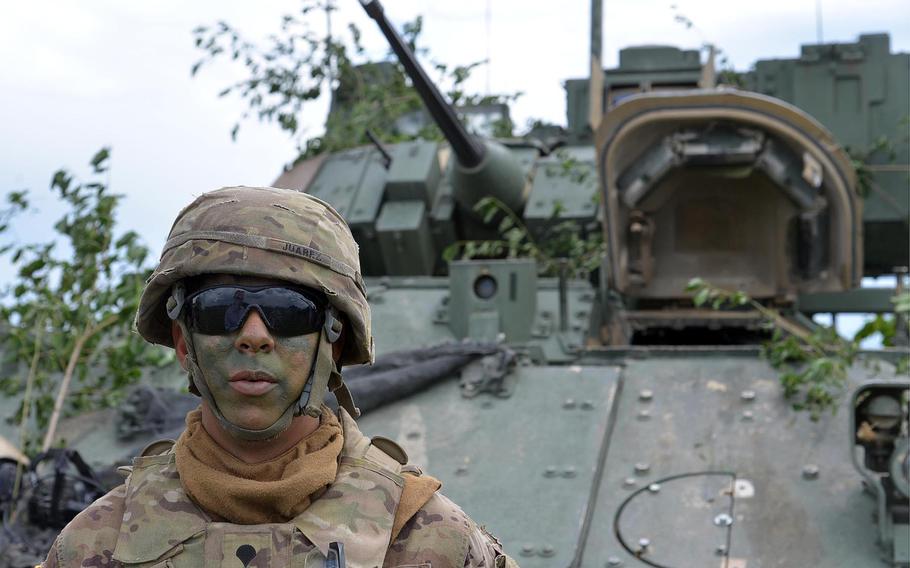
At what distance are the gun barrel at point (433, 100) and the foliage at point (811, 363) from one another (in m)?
A: 1.57

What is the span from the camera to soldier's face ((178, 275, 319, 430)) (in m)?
2.14

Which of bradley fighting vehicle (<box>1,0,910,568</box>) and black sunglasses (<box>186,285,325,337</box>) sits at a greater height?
black sunglasses (<box>186,285,325,337</box>)

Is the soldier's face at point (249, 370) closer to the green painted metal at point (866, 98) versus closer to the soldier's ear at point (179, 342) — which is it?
the soldier's ear at point (179, 342)

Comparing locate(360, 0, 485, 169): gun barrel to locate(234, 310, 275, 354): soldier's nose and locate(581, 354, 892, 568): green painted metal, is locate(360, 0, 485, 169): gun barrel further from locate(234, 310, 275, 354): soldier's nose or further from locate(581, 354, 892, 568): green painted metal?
locate(234, 310, 275, 354): soldier's nose

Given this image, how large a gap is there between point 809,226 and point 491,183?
1791 millimetres

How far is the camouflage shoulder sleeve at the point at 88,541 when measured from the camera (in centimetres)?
214

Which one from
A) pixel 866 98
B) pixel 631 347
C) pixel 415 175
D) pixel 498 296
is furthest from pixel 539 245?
pixel 866 98

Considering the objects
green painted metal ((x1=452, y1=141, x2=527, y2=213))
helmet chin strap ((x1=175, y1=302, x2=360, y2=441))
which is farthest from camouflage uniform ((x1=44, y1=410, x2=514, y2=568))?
green painted metal ((x1=452, y1=141, x2=527, y2=213))

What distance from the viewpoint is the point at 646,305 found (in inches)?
280

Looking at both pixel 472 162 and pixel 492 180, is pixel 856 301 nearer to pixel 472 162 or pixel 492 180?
pixel 492 180

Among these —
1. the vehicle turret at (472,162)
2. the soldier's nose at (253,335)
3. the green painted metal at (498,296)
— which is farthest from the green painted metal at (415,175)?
the soldier's nose at (253,335)

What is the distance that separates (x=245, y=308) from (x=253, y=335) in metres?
0.04

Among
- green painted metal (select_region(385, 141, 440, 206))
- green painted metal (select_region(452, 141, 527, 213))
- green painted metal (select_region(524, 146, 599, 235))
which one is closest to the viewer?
green painted metal (select_region(452, 141, 527, 213))

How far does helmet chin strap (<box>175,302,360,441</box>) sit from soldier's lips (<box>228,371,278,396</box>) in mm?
46
